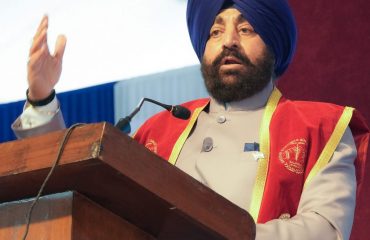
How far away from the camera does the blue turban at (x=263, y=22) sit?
2021 millimetres

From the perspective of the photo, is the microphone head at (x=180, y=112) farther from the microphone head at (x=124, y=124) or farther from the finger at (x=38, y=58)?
the finger at (x=38, y=58)

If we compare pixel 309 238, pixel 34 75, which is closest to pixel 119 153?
pixel 309 238

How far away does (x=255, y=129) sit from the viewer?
6.28ft

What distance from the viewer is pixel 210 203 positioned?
1.08 meters

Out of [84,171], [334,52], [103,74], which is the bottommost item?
[103,74]

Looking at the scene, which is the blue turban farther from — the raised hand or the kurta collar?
the raised hand

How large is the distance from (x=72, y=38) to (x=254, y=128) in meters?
2.40

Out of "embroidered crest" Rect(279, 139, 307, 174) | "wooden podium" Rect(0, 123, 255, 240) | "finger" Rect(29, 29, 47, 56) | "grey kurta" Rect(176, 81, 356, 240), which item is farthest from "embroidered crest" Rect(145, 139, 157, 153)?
"wooden podium" Rect(0, 123, 255, 240)

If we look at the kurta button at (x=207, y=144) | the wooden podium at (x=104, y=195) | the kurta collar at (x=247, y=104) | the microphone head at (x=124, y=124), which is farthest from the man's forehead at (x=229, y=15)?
the wooden podium at (x=104, y=195)

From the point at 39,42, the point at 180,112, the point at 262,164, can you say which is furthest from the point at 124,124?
the point at 262,164

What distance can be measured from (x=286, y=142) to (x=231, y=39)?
0.32m

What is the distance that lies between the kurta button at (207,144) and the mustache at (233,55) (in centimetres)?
23

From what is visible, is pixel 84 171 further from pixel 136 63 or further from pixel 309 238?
pixel 136 63

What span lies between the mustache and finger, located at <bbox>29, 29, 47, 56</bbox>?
52 cm
